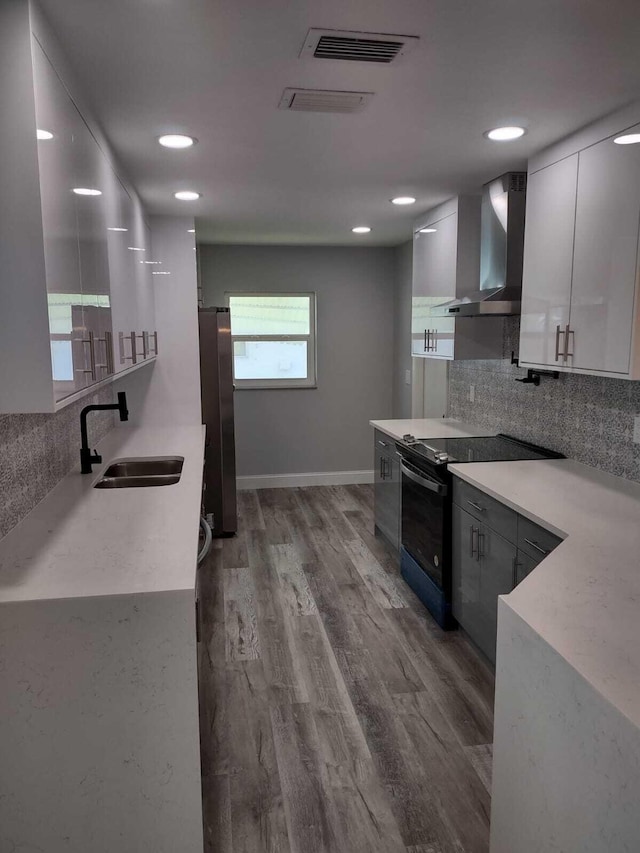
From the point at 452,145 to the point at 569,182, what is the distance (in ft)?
1.68

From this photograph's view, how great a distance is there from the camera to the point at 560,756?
4.32ft

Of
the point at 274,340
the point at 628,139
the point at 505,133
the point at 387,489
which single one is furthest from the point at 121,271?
the point at 274,340

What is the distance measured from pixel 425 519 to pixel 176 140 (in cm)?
225

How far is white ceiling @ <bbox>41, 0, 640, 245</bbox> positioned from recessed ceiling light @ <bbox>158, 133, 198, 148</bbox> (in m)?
0.05

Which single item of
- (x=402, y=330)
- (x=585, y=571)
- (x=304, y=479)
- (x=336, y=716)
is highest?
(x=402, y=330)

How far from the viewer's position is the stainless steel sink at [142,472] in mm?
3146

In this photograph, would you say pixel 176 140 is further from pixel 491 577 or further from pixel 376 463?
pixel 376 463

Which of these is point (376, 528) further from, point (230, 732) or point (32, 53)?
point (32, 53)

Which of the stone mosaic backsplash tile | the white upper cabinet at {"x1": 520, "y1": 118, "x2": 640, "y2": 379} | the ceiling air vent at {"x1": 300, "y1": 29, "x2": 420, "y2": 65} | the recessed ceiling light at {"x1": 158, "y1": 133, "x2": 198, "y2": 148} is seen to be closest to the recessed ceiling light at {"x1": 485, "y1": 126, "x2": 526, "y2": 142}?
the white upper cabinet at {"x1": 520, "y1": 118, "x2": 640, "y2": 379}

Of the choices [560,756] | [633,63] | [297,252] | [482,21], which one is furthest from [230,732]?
[297,252]

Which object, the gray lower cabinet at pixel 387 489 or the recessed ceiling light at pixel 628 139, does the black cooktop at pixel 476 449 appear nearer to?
the gray lower cabinet at pixel 387 489

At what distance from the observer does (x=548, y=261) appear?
115 inches

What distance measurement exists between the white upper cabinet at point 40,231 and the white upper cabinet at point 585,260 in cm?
188

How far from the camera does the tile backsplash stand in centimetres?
278
